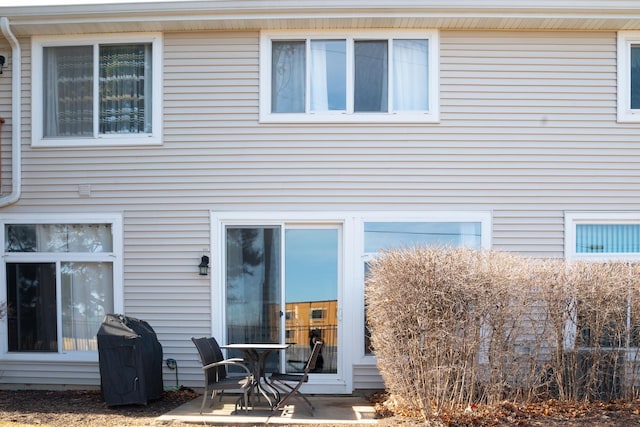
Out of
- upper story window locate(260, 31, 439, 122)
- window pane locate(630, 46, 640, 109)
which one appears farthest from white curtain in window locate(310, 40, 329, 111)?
window pane locate(630, 46, 640, 109)

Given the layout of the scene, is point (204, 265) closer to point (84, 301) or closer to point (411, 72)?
point (84, 301)

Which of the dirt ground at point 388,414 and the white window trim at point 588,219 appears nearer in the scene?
the dirt ground at point 388,414

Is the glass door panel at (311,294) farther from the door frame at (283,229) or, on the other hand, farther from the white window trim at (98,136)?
the white window trim at (98,136)

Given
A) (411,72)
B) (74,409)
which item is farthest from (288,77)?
(74,409)

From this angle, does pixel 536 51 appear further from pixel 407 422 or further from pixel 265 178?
pixel 407 422

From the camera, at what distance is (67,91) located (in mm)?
9477

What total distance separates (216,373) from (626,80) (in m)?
6.37

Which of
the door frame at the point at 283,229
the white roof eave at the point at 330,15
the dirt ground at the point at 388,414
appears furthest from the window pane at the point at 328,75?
the dirt ground at the point at 388,414

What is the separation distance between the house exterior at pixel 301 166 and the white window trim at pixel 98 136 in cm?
3

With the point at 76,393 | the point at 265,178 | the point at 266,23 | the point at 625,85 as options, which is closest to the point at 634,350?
the point at 625,85

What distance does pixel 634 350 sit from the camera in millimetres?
7637

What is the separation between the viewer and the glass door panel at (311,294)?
29.7 ft

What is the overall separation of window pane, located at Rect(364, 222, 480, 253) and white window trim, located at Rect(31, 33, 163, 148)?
3041 millimetres

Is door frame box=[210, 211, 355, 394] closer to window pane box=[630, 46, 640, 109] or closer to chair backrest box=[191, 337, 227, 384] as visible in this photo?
chair backrest box=[191, 337, 227, 384]
